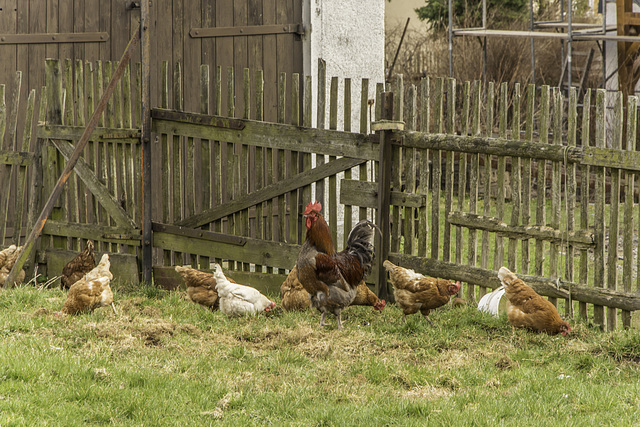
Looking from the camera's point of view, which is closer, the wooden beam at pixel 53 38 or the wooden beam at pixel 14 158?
the wooden beam at pixel 14 158

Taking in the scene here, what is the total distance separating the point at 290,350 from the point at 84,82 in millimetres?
4055

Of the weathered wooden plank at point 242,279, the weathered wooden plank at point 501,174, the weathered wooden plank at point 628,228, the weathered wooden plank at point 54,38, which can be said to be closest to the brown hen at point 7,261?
the weathered wooden plank at point 242,279

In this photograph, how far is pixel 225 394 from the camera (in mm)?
4617

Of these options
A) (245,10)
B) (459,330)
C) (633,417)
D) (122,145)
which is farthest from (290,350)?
(245,10)

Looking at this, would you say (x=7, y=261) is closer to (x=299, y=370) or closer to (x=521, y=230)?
(x=299, y=370)

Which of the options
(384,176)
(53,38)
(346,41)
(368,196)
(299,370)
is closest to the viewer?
(299,370)

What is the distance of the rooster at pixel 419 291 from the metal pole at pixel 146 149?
270 cm

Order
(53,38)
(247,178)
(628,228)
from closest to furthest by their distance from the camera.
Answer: (628,228) → (247,178) → (53,38)

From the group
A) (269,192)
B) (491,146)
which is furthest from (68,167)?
(491,146)

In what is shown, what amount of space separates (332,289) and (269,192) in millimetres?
1464

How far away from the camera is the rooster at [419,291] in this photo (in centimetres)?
620

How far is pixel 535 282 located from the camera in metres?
6.32

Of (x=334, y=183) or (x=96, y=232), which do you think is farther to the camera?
(x=96, y=232)

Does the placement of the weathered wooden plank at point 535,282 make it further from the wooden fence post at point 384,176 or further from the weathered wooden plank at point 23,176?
the weathered wooden plank at point 23,176
